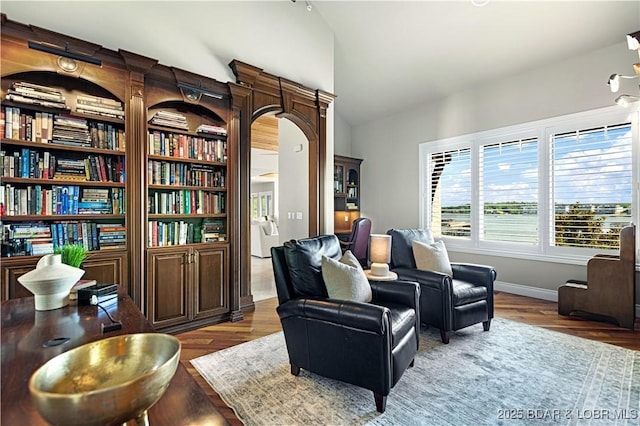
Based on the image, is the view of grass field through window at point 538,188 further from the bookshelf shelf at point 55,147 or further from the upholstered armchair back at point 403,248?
the bookshelf shelf at point 55,147

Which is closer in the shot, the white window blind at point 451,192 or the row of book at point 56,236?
the row of book at point 56,236

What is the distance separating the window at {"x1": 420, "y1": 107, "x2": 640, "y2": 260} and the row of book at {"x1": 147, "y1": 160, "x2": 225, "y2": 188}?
11.9ft

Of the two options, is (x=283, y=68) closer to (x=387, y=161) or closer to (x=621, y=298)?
(x=387, y=161)

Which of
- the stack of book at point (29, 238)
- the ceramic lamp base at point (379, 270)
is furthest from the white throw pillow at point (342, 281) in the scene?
the stack of book at point (29, 238)

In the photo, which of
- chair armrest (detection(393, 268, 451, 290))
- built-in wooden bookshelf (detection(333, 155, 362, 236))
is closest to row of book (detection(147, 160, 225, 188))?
chair armrest (detection(393, 268, 451, 290))

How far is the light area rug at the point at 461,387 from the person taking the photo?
6.00 ft

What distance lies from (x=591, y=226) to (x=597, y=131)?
3.77 feet

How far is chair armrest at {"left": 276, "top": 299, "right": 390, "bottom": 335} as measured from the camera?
1.84 meters

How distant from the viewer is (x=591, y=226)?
12.6 ft

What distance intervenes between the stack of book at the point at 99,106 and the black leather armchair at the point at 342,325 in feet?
6.22

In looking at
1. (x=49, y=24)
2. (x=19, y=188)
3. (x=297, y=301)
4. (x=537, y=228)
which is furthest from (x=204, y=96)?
(x=537, y=228)

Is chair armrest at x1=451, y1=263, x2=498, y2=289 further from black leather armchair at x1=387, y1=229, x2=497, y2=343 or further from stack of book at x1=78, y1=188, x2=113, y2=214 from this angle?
stack of book at x1=78, y1=188, x2=113, y2=214

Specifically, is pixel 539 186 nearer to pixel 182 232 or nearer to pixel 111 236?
pixel 182 232

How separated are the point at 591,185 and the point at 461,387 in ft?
10.7
